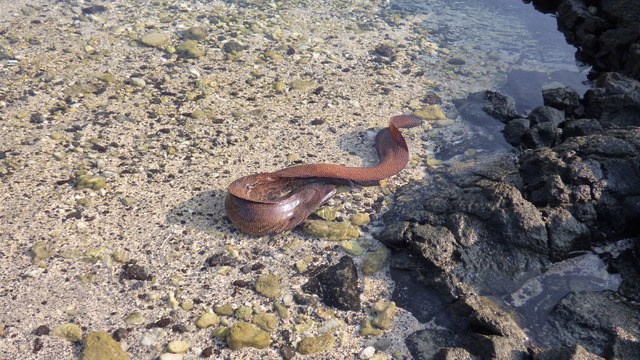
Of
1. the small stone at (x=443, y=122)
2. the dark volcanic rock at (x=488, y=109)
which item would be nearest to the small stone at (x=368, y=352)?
the small stone at (x=443, y=122)

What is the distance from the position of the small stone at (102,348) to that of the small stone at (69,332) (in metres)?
0.10

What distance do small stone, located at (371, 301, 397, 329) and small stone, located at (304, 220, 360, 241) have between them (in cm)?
79

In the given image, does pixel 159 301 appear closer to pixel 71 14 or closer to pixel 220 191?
pixel 220 191

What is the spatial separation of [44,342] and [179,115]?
3135 mm

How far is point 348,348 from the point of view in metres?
3.59

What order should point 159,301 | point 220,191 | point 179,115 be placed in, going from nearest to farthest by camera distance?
point 159,301 < point 220,191 < point 179,115

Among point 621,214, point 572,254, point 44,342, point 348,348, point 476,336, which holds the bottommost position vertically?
point 44,342

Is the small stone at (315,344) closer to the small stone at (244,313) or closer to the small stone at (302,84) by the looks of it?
the small stone at (244,313)

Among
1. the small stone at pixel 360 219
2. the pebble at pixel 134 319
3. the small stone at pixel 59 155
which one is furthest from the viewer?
the small stone at pixel 59 155

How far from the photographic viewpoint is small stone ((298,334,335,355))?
3539 mm

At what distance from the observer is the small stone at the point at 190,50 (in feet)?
23.0

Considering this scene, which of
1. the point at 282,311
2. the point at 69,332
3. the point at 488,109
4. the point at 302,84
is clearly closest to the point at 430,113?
the point at 488,109

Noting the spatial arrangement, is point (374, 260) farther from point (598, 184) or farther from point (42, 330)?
point (42, 330)

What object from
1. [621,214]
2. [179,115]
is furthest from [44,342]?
[621,214]
